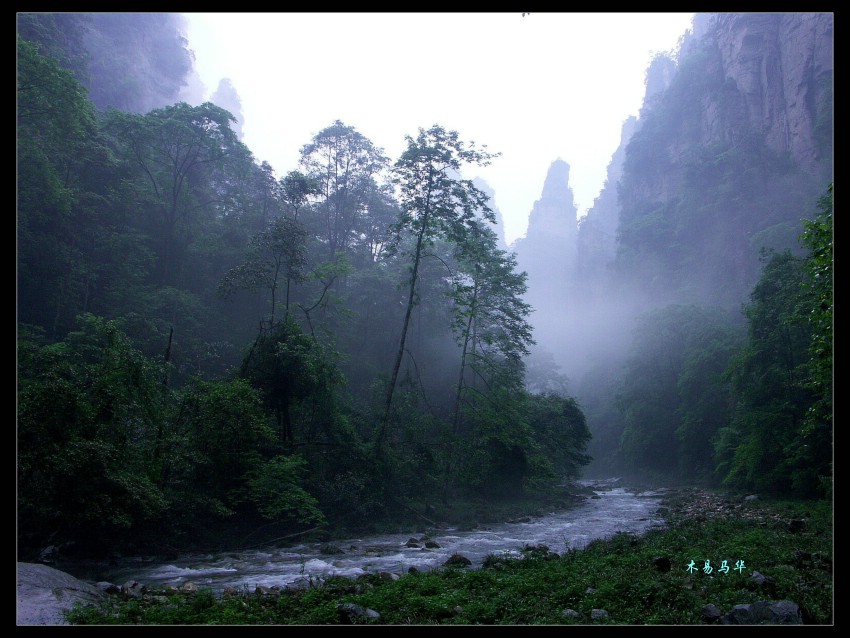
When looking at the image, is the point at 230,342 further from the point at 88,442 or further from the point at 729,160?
the point at 729,160

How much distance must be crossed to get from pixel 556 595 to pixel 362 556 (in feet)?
20.9

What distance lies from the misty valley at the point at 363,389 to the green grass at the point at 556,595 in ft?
0.16

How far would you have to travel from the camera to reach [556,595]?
5406 mm

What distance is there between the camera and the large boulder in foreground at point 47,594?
5426 mm

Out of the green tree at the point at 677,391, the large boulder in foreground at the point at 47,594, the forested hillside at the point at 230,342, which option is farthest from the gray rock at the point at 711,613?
the green tree at the point at 677,391

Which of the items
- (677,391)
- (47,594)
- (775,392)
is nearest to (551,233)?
(677,391)

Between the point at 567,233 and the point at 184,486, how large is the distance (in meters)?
101

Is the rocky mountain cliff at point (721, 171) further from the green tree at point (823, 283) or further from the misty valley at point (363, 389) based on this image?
the green tree at point (823, 283)

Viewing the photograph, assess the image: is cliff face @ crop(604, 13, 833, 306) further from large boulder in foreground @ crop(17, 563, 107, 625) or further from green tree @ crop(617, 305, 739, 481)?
large boulder in foreground @ crop(17, 563, 107, 625)

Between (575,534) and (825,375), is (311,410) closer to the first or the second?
(575,534)

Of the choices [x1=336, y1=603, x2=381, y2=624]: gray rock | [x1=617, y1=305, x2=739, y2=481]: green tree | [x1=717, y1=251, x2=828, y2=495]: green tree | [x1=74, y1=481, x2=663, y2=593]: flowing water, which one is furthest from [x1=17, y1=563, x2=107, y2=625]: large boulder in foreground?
[x1=617, y1=305, x2=739, y2=481]: green tree

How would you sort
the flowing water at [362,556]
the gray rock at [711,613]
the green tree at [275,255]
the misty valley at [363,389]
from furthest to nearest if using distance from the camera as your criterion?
1. the green tree at [275,255]
2. the flowing water at [362,556]
3. the misty valley at [363,389]
4. the gray rock at [711,613]

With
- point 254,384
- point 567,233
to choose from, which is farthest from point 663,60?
point 254,384
